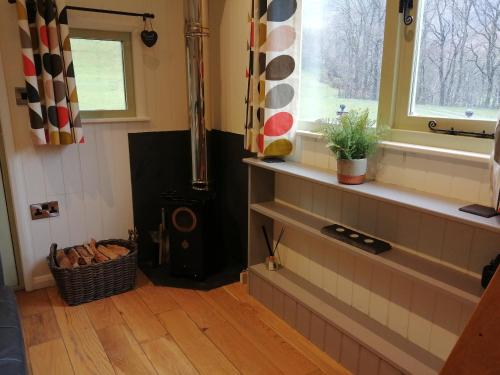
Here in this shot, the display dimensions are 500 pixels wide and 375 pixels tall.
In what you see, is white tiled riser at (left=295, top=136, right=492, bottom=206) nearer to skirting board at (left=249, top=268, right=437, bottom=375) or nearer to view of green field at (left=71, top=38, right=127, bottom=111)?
skirting board at (left=249, top=268, right=437, bottom=375)

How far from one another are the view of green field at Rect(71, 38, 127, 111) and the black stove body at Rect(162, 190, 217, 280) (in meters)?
0.76

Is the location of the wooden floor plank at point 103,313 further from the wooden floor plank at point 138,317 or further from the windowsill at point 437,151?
the windowsill at point 437,151

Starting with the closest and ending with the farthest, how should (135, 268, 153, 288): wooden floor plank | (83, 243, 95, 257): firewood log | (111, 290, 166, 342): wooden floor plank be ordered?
1. (111, 290, 166, 342): wooden floor plank
2. (83, 243, 95, 257): firewood log
3. (135, 268, 153, 288): wooden floor plank

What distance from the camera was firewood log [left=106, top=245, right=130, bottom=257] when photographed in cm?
264

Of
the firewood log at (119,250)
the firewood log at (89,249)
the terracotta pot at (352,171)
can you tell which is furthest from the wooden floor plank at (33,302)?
the terracotta pot at (352,171)

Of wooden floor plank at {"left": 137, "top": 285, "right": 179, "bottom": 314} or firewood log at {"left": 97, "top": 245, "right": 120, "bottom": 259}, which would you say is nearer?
wooden floor plank at {"left": 137, "top": 285, "right": 179, "bottom": 314}

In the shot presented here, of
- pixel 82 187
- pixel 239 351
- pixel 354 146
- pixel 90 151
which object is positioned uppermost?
pixel 354 146

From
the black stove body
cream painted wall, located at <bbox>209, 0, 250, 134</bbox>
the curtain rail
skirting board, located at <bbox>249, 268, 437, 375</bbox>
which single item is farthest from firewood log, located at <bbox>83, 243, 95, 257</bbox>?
the curtain rail

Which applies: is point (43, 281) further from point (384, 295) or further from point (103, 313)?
point (384, 295)

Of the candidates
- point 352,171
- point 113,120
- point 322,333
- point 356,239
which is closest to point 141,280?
point 113,120

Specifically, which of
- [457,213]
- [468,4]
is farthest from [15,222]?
[468,4]

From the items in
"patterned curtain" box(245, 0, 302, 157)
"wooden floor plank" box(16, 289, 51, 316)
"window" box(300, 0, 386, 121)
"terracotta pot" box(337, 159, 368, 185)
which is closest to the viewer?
"terracotta pot" box(337, 159, 368, 185)

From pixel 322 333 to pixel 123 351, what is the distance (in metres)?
1.02

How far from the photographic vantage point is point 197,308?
7.97 feet
